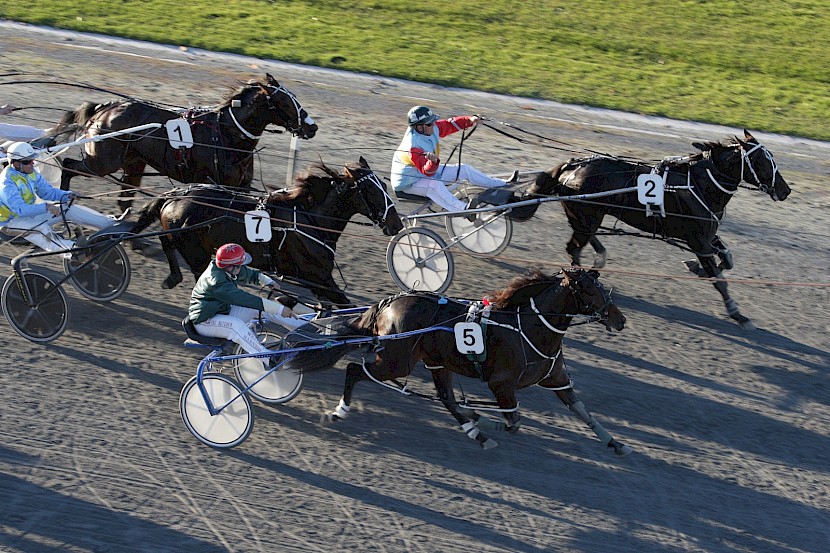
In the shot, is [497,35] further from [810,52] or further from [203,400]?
[203,400]

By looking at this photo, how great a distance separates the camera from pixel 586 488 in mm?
7234

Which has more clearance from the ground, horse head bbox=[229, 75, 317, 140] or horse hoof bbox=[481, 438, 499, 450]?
horse head bbox=[229, 75, 317, 140]

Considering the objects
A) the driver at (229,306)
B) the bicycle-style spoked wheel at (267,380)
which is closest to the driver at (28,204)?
the driver at (229,306)

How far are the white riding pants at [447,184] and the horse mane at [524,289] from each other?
2.58 meters

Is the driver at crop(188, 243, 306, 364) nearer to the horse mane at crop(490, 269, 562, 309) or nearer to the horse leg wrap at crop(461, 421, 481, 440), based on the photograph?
the horse leg wrap at crop(461, 421, 481, 440)

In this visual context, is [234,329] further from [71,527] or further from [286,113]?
[286,113]

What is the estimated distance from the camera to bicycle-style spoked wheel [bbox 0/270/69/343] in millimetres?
8383

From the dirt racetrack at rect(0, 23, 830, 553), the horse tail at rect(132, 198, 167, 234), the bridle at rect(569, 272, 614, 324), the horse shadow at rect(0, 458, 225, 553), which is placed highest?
the bridle at rect(569, 272, 614, 324)

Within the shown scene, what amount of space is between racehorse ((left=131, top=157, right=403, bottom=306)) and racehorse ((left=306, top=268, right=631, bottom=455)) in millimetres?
1217

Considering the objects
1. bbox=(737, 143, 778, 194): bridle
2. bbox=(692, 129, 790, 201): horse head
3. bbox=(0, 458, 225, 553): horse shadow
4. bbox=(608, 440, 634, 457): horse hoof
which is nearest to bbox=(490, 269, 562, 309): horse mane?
bbox=(608, 440, 634, 457): horse hoof

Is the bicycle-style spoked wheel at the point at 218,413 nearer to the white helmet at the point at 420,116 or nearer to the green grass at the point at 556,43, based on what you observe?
the white helmet at the point at 420,116

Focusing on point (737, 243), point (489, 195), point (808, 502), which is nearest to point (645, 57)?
point (737, 243)

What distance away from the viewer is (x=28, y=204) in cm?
874

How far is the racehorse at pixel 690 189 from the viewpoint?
956 cm
